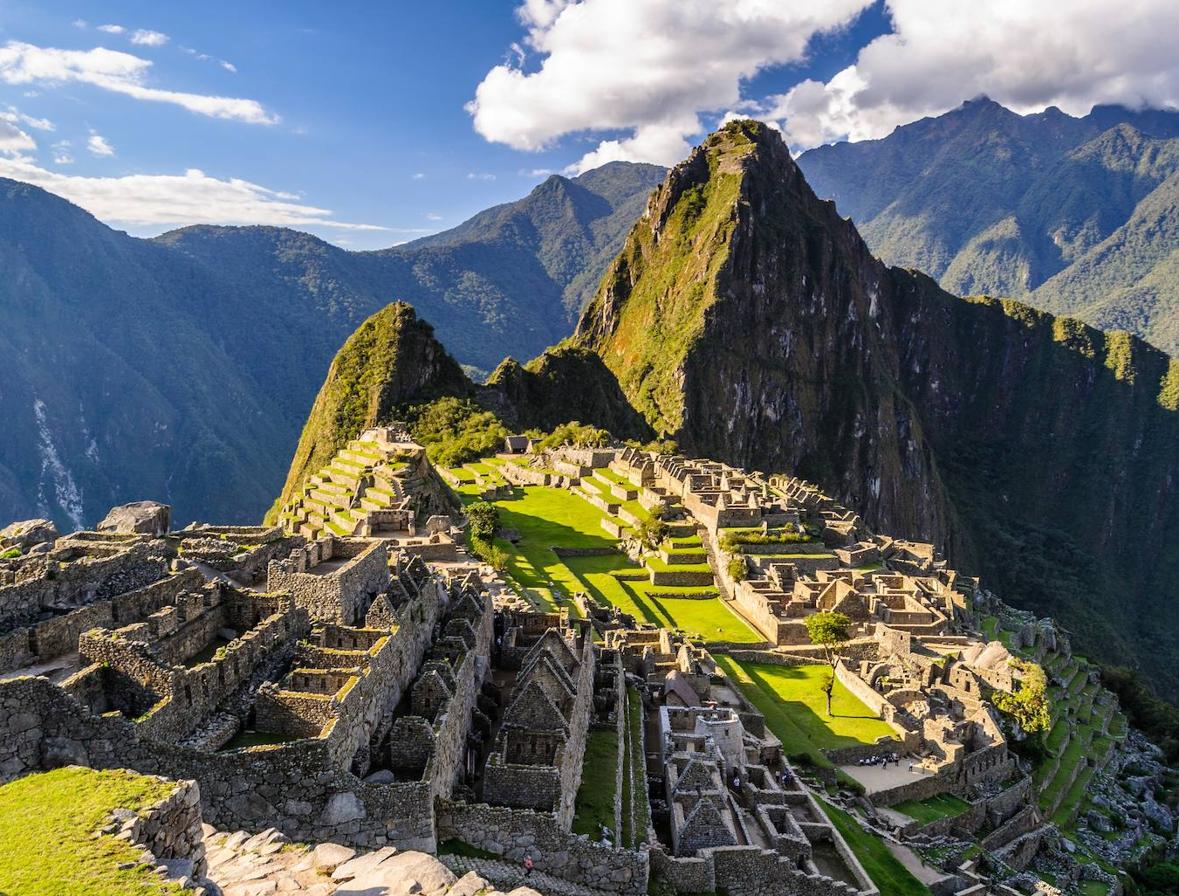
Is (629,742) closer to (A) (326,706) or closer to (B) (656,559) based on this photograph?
(A) (326,706)

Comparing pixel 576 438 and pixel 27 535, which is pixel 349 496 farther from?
pixel 576 438

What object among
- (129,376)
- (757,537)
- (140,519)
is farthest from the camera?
(129,376)

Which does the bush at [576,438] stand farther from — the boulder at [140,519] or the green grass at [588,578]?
the boulder at [140,519]

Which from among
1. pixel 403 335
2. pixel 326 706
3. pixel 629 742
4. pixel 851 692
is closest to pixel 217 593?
pixel 326 706

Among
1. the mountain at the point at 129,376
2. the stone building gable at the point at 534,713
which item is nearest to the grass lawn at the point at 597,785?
the stone building gable at the point at 534,713

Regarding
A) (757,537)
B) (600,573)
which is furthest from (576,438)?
(600,573)

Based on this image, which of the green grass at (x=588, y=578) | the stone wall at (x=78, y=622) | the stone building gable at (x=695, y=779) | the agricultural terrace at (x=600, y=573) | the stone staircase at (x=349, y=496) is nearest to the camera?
the stone wall at (x=78, y=622)
